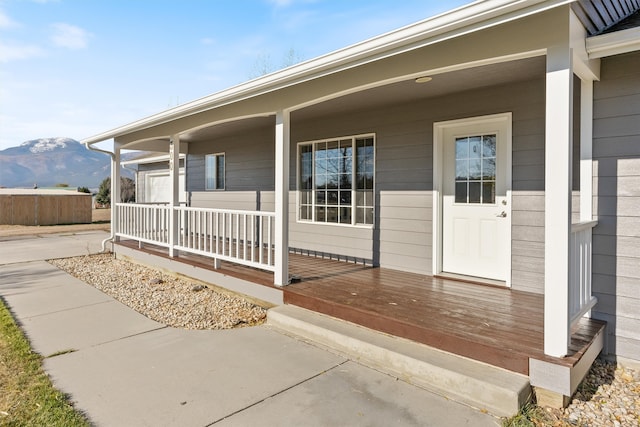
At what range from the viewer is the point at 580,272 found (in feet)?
9.52

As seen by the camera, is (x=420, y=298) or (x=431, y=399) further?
(x=420, y=298)

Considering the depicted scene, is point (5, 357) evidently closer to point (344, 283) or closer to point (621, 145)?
point (344, 283)

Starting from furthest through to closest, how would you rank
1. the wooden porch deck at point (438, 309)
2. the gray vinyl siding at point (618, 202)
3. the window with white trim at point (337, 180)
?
the window with white trim at point (337, 180) → the gray vinyl siding at point (618, 202) → the wooden porch deck at point (438, 309)

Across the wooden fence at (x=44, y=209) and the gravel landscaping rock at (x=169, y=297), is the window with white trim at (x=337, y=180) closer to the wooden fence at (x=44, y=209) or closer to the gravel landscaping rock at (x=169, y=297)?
the gravel landscaping rock at (x=169, y=297)

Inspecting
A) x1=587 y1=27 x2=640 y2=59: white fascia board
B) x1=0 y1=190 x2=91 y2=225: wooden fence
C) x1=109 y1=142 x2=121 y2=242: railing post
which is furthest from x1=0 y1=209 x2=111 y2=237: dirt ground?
x1=587 y1=27 x2=640 y2=59: white fascia board

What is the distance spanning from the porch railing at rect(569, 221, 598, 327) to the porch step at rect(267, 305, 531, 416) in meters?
0.69

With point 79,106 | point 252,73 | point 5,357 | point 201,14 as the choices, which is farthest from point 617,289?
point 79,106

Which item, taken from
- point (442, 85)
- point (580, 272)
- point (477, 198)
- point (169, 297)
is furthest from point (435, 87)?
point (169, 297)

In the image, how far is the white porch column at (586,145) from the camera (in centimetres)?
321

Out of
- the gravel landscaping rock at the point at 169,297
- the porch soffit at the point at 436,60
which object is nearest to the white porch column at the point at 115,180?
→ the gravel landscaping rock at the point at 169,297

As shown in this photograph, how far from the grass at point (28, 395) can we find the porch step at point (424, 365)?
192 centimetres

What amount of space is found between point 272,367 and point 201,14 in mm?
10510

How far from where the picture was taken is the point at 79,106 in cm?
3450

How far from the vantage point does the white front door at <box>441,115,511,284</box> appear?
13.6 ft
